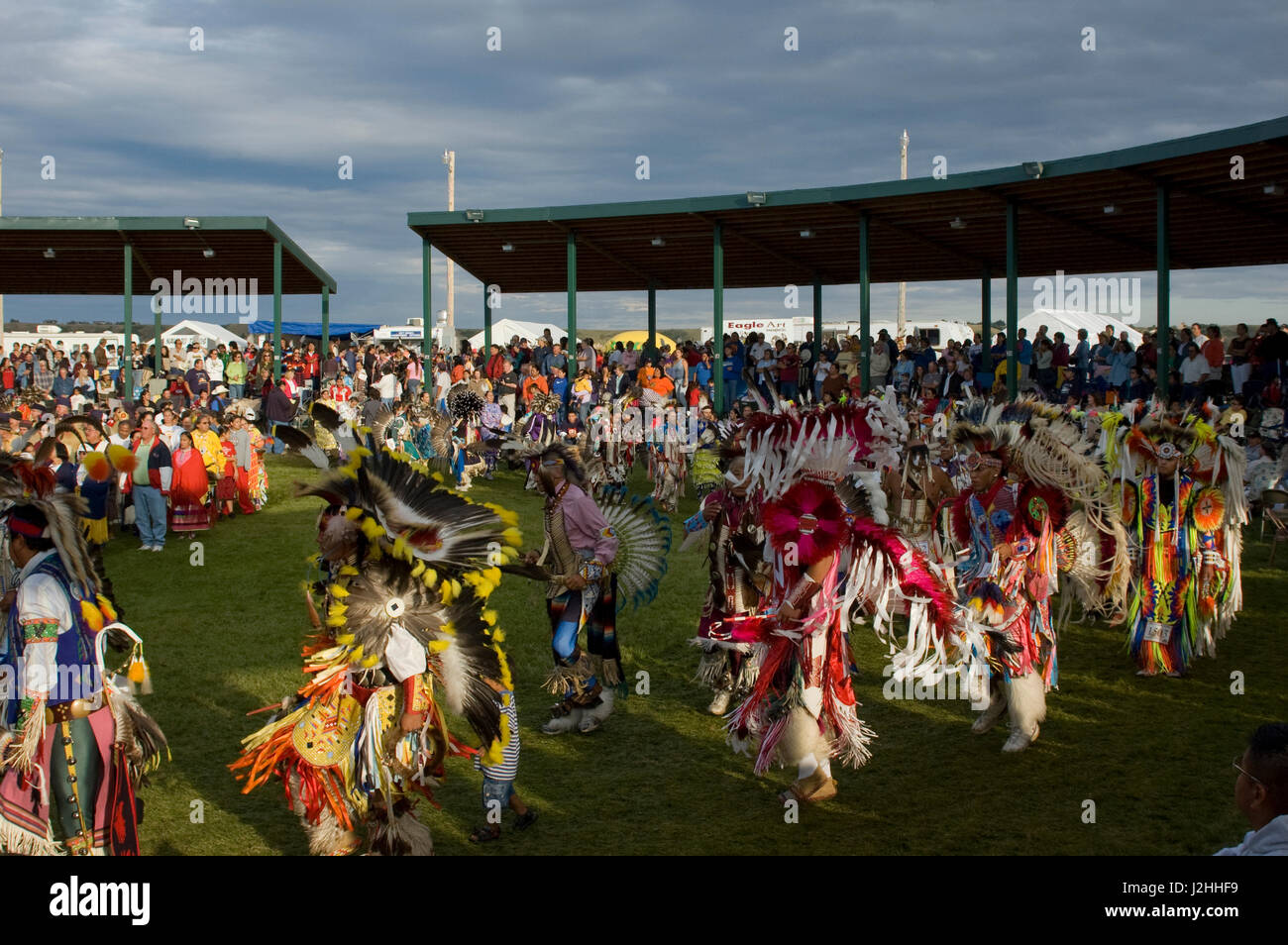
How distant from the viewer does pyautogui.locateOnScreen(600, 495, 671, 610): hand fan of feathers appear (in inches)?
296

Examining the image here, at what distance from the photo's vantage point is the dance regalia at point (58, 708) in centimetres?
433

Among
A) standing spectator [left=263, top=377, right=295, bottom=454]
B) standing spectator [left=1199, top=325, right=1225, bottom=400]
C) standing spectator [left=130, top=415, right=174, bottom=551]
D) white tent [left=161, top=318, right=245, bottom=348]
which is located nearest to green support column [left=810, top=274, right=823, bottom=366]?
standing spectator [left=1199, top=325, right=1225, bottom=400]

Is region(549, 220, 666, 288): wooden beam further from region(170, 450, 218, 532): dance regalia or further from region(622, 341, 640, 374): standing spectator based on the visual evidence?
region(170, 450, 218, 532): dance regalia

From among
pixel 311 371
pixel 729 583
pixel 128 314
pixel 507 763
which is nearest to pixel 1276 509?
pixel 729 583

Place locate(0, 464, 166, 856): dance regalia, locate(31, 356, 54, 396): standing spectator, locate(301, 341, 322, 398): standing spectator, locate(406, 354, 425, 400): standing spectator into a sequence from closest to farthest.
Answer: locate(0, 464, 166, 856): dance regalia < locate(406, 354, 425, 400): standing spectator < locate(31, 356, 54, 396): standing spectator < locate(301, 341, 322, 398): standing spectator

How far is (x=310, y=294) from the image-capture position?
28547 mm

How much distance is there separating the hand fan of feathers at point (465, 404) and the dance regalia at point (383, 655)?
13372 mm

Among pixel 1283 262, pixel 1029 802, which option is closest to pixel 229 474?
pixel 1029 802

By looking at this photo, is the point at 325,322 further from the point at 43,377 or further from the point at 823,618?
the point at 823,618

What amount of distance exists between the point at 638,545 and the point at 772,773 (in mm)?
1787

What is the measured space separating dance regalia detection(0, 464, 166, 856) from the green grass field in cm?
93

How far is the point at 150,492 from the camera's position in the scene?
1366cm

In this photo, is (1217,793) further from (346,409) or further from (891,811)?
(346,409)

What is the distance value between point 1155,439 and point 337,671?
20.9ft
